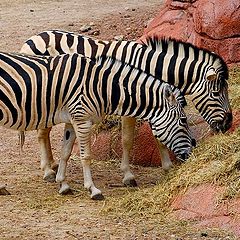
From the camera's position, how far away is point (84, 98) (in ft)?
25.6

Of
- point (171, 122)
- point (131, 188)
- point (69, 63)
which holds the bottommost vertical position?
point (131, 188)

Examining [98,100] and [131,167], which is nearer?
[98,100]

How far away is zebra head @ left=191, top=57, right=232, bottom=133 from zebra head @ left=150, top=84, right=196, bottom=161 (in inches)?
21.4

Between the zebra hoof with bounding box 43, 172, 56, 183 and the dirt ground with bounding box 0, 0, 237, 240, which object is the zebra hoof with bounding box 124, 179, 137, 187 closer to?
the dirt ground with bounding box 0, 0, 237, 240

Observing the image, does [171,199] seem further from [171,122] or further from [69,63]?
[69,63]

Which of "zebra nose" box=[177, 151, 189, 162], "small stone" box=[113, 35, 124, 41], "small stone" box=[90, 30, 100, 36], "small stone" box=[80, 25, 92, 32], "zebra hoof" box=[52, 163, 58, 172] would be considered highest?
"small stone" box=[80, 25, 92, 32]

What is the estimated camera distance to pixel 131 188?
8.33 metres

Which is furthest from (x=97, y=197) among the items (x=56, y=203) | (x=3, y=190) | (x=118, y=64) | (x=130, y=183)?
(x=118, y=64)

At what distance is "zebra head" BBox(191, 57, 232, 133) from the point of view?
8.48m

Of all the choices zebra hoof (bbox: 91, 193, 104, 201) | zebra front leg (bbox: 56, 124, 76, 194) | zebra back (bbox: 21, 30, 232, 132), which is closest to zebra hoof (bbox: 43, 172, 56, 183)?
zebra front leg (bbox: 56, 124, 76, 194)

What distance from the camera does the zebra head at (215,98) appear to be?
8.48 metres

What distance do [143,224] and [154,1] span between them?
42.2 ft

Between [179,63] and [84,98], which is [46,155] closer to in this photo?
[84,98]

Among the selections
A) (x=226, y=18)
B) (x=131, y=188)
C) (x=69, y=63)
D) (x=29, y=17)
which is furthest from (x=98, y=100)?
(x=29, y=17)
